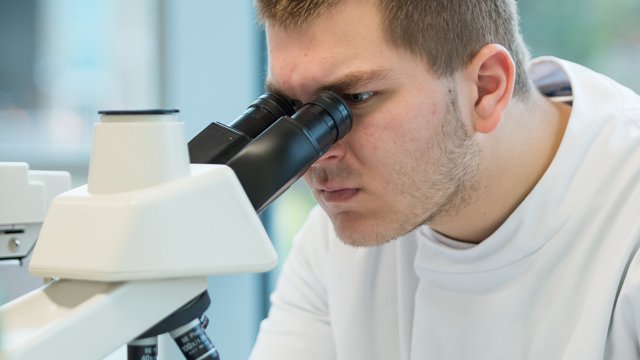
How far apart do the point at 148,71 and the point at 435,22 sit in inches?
63.6

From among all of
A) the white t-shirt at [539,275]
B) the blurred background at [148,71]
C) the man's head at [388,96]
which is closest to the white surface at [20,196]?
the man's head at [388,96]

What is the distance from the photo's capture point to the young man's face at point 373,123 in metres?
1.16

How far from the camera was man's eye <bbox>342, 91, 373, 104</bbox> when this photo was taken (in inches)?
45.6

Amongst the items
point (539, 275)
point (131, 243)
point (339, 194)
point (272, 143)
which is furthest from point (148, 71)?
point (131, 243)

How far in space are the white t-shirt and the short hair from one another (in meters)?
0.22

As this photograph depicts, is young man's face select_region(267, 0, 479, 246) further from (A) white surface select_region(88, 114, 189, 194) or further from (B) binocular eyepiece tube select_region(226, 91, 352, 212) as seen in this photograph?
(A) white surface select_region(88, 114, 189, 194)

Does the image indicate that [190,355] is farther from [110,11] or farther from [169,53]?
[110,11]

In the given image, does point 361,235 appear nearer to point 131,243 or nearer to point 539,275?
point 539,275

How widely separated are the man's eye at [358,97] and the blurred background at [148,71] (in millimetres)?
1317

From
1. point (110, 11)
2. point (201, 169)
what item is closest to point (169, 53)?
point (110, 11)

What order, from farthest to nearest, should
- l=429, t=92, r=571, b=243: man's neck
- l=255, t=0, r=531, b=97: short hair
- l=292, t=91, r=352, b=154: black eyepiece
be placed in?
l=429, t=92, r=571, b=243: man's neck
l=255, t=0, r=531, b=97: short hair
l=292, t=91, r=352, b=154: black eyepiece

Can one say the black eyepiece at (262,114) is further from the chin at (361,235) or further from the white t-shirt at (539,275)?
the white t-shirt at (539,275)

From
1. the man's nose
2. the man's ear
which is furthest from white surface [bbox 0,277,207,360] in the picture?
the man's ear

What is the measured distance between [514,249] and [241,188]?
A: 64 cm
